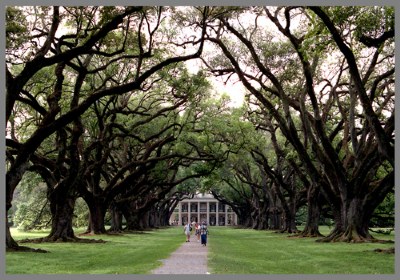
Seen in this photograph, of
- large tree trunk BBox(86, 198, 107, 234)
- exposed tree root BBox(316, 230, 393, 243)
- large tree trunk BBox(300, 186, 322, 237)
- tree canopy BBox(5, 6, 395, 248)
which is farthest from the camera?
large tree trunk BBox(86, 198, 107, 234)

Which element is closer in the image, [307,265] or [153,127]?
[307,265]

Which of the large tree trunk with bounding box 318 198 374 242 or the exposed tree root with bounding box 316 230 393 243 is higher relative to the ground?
the large tree trunk with bounding box 318 198 374 242

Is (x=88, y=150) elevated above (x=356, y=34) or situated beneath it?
situated beneath

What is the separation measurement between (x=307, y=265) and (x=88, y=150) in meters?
15.6

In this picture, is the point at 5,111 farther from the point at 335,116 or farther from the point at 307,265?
the point at 335,116

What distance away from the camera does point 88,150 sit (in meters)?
27.6

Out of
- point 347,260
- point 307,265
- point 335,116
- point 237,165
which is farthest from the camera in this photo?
point 237,165

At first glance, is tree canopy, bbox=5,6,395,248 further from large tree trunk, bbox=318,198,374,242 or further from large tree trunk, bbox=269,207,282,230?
large tree trunk, bbox=269,207,282,230

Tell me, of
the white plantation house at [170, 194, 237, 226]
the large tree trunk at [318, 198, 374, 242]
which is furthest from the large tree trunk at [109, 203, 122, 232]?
the white plantation house at [170, 194, 237, 226]

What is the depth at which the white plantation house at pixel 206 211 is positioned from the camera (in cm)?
13925

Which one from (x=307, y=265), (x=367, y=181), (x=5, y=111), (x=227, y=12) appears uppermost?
(x=227, y=12)

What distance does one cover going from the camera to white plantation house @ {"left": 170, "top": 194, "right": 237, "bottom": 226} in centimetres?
13925

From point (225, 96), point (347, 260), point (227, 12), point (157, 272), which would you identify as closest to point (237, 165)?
point (225, 96)

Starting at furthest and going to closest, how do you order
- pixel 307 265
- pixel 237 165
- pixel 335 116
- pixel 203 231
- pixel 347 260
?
pixel 237 165
pixel 335 116
pixel 203 231
pixel 347 260
pixel 307 265
